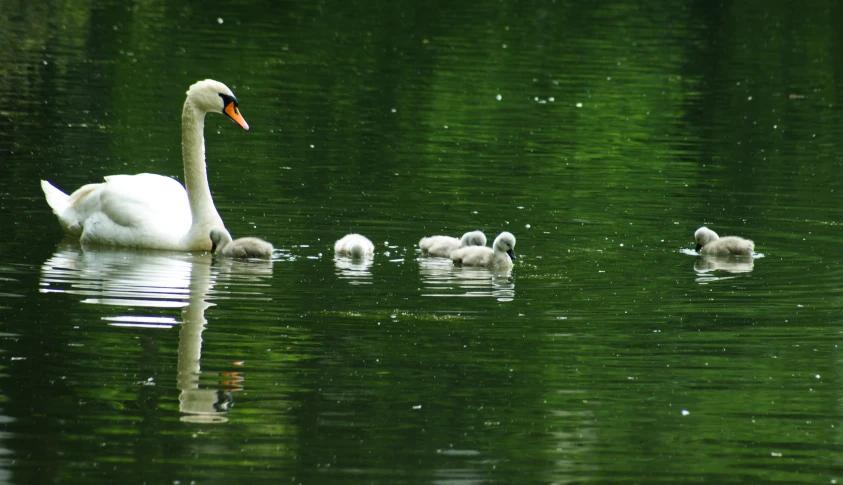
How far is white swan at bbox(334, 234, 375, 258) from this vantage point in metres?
12.7

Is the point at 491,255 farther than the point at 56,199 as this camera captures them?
No

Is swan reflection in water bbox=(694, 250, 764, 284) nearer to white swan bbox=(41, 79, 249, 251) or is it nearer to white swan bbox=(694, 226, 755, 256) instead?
white swan bbox=(694, 226, 755, 256)

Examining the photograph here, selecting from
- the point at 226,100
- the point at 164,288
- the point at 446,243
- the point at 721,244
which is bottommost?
the point at 164,288

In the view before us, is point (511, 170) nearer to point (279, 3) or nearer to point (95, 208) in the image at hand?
point (95, 208)

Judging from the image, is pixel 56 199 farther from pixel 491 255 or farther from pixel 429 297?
pixel 429 297

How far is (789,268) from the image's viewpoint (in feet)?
42.4

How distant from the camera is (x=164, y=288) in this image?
11.5 metres

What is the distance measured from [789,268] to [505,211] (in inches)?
128

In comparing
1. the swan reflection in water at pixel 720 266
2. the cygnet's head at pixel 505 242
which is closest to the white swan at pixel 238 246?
the cygnet's head at pixel 505 242

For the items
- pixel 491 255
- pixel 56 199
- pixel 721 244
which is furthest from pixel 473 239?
pixel 56 199

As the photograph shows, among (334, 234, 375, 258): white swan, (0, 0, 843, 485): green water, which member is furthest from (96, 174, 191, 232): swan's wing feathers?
(334, 234, 375, 258): white swan

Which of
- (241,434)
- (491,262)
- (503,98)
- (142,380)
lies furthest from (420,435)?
(503,98)

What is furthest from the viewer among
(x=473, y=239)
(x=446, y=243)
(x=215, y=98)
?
(x=215, y=98)

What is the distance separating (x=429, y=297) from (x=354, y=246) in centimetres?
144
